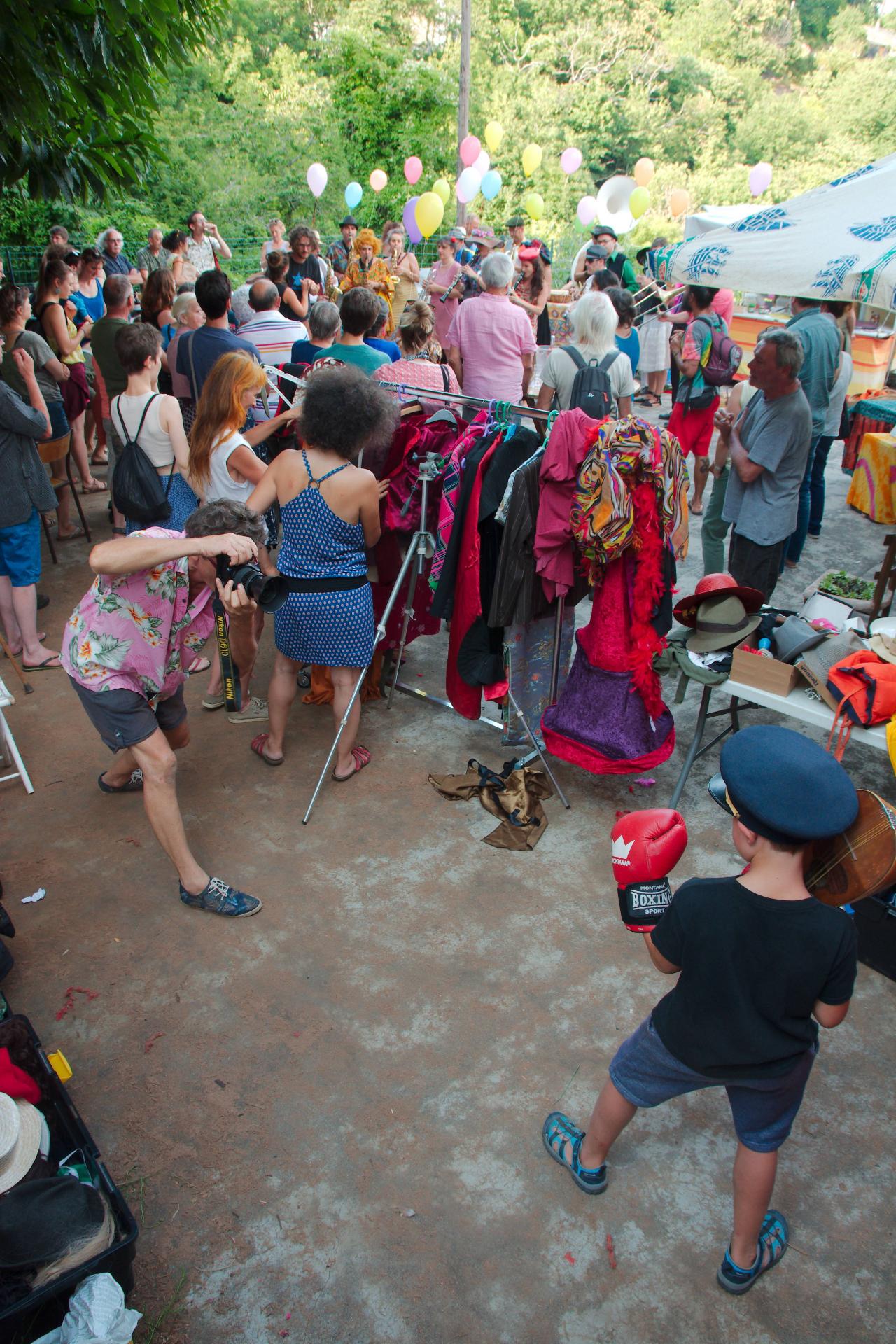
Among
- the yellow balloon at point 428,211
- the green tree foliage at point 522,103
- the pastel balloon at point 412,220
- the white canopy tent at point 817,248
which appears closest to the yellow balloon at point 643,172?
the pastel balloon at point 412,220

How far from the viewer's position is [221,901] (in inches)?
130

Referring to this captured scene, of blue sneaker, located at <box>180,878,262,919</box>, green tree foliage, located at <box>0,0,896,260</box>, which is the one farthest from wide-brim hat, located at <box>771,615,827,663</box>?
green tree foliage, located at <box>0,0,896,260</box>

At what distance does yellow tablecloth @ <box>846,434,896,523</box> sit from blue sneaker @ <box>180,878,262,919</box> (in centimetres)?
540

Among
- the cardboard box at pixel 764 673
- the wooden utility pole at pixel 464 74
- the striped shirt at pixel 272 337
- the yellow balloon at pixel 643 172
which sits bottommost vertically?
the cardboard box at pixel 764 673

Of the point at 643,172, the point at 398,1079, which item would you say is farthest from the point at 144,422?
the point at 643,172

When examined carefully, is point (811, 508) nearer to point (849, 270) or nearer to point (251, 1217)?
point (849, 270)

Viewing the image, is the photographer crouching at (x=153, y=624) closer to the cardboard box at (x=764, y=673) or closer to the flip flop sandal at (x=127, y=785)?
the flip flop sandal at (x=127, y=785)

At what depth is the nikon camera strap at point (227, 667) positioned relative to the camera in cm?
387

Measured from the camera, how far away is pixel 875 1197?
242 centimetres

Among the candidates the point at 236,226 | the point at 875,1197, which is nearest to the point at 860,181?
the point at 875,1197

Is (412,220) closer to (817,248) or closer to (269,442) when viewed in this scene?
(269,442)

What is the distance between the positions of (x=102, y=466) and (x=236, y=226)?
619 inches

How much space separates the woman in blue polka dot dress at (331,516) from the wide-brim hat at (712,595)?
1.38 meters

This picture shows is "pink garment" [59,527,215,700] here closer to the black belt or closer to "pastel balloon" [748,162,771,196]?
the black belt
